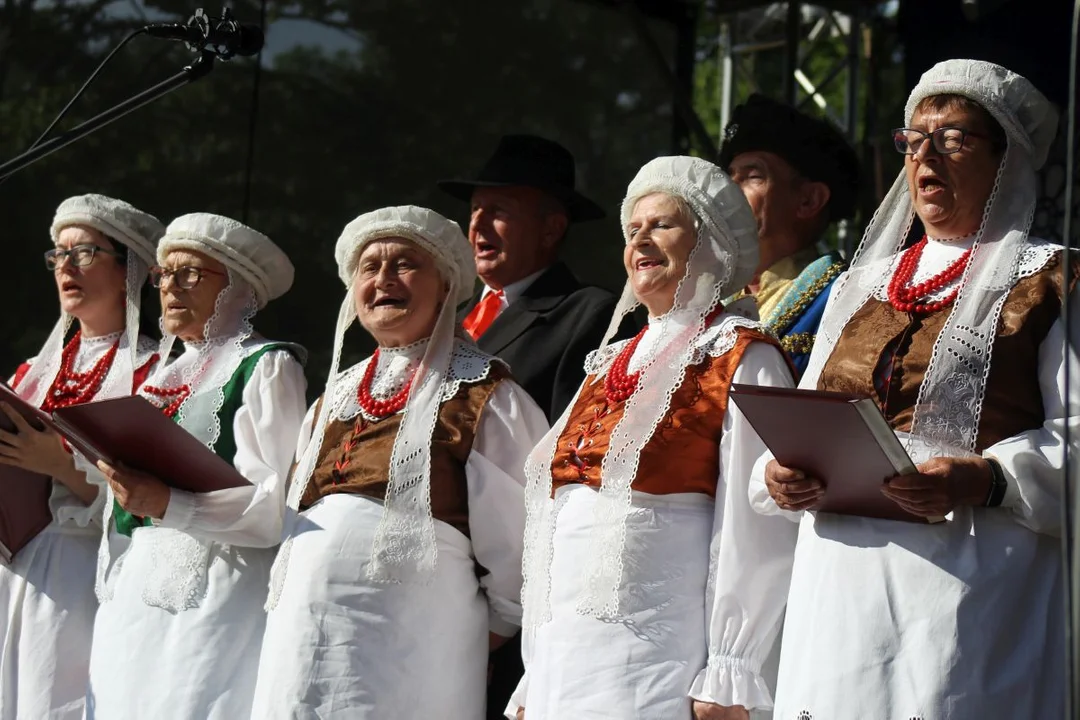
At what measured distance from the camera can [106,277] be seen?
4949mm

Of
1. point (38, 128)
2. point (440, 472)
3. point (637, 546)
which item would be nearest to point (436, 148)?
point (38, 128)

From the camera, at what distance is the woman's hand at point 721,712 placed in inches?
124

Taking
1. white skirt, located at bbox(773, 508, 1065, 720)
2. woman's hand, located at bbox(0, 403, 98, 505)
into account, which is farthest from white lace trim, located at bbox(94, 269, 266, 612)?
white skirt, located at bbox(773, 508, 1065, 720)

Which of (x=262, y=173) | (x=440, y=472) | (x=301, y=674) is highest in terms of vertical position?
(x=262, y=173)

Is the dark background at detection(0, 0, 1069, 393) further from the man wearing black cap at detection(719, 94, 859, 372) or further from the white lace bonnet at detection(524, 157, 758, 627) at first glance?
the white lace bonnet at detection(524, 157, 758, 627)

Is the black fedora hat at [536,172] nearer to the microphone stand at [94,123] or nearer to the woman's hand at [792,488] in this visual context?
the microphone stand at [94,123]

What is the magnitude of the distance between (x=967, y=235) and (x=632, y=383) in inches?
31.9

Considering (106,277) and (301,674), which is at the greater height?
(106,277)

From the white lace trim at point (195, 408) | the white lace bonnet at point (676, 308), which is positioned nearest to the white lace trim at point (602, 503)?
the white lace bonnet at point (676, 308)

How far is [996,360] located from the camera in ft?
9.64

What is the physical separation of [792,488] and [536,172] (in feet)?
7.45

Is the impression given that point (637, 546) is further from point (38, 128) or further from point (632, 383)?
point (38, 128)

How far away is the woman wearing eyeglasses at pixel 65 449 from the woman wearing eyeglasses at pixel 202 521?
8.9 inches

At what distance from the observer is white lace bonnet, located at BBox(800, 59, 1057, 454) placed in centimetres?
293
